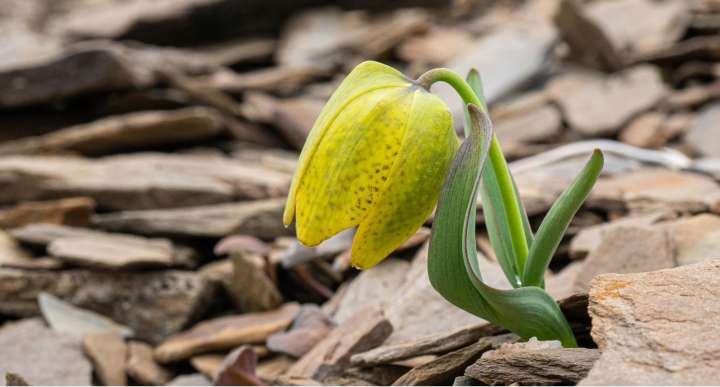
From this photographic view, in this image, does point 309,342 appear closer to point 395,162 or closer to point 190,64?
point 395,162

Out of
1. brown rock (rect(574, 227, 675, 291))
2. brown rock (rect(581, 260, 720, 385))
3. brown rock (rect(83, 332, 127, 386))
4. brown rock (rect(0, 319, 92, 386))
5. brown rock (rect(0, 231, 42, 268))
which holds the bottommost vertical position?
brown rock (rect(83, 332, 127, 386))

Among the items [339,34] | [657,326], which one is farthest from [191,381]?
[339,34]

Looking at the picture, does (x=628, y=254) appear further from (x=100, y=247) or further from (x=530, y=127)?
(x=530, y=127)

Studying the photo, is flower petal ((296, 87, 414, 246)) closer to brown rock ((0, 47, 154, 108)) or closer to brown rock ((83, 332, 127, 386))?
brown rock ((83, 332, 127, 386))

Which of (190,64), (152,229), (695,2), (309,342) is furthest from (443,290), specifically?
(695,2)

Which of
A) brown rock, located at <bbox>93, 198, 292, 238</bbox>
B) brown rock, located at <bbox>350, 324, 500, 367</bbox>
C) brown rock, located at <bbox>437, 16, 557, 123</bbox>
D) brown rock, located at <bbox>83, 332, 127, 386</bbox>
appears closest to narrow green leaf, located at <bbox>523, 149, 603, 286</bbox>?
brown rock, located at <bbox>350, 324, 500, 367</bbox>
